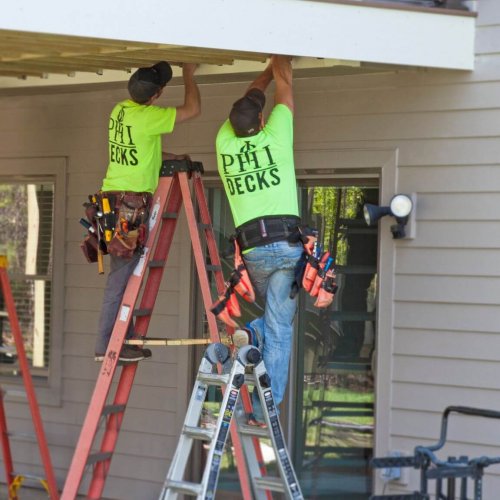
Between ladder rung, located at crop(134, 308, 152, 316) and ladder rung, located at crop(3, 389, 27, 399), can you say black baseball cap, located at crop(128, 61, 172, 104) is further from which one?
ladder rung, located at crop(3, 389, 27, 399)

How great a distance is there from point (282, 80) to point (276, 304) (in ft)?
3.97

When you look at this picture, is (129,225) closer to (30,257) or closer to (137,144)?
(137,144)

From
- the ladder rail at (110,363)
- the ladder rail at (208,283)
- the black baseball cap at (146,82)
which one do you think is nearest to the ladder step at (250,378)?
the ladder rail at (208,283)

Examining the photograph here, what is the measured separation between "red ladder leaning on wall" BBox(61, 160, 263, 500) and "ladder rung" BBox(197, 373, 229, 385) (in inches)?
22.0

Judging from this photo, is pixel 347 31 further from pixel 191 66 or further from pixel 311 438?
pixel 311 438

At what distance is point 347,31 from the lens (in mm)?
5254

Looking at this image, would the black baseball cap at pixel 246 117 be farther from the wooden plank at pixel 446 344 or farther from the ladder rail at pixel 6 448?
the ladder rail at pixel 6 448

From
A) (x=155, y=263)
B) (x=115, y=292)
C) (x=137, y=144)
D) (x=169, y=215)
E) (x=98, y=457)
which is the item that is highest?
(x=137, y=144)

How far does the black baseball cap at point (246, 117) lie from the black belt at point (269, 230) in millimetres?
453

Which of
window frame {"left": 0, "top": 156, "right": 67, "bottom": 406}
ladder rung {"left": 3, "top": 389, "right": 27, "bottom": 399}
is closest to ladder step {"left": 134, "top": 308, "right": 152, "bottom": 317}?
window frame {"left": 0, "top": 156, "right": 67, "bottom": 406}

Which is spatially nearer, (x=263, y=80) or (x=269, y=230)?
(x=269, y=230)

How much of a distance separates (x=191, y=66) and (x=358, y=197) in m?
1.44

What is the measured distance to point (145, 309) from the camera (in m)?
5.73

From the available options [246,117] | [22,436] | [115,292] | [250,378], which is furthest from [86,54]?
[22,436]
